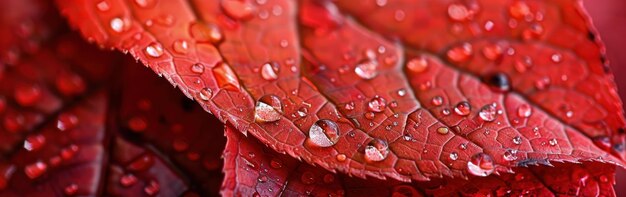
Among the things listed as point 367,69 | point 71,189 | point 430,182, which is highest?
point 367,69

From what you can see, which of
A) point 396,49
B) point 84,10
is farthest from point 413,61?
point 84,10

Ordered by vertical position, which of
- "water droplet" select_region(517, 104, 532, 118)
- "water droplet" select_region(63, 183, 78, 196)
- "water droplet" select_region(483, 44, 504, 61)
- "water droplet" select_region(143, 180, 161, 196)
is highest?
"water droplet" select_region(483, 44, 504, 61)

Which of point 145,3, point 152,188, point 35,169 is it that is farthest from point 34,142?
point 145,3

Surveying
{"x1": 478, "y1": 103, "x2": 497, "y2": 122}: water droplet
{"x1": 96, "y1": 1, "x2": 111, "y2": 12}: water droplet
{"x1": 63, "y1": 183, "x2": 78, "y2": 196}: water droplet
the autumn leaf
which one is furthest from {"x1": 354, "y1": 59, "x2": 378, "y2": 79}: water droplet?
{"x1": 63, "y1": 183, "x2": 78, "y2": 196}: water droplet

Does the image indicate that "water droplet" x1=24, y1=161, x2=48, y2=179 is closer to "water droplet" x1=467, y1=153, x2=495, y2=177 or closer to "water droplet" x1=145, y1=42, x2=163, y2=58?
"water droplet" x1=145, y1=42, x2=163, y2=58

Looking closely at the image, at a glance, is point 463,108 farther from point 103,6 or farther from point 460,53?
point 103,6

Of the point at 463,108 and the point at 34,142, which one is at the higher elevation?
the point at 463,108
